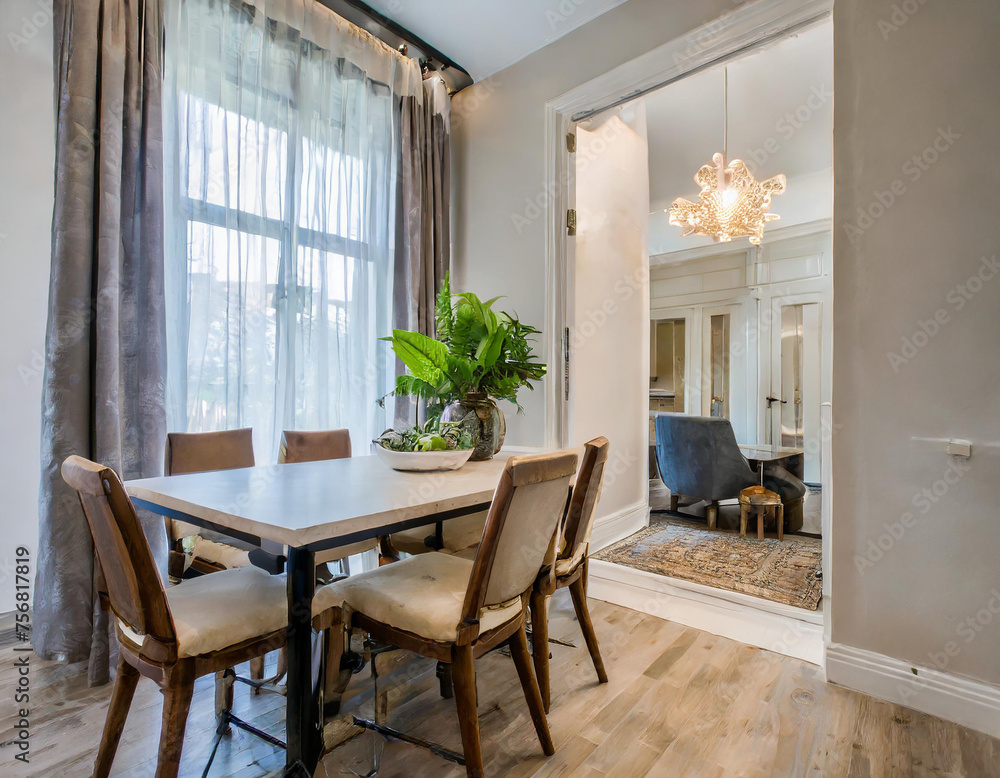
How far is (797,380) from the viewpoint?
5613 mm

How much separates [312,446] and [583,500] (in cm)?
123

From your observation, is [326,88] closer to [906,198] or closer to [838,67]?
[838,67]

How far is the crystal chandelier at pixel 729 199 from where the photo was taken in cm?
398

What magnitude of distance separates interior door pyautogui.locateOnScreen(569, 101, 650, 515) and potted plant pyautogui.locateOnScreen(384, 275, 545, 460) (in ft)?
2.40

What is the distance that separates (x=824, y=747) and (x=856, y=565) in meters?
0.59

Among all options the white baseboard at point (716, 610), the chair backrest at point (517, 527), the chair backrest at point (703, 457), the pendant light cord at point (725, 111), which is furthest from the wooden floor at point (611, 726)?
the pendant light cord at point (725, 111)

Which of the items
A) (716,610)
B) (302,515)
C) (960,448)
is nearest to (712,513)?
(716,610)

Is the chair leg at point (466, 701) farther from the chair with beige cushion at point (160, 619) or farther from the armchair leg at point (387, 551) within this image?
the armchair leg at point (387, 551)

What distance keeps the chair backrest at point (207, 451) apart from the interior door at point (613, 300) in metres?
1.54

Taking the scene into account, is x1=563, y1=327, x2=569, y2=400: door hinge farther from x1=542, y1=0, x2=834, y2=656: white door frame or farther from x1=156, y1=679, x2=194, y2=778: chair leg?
x1=156, y1=679, x2=194, y2=778: chair leg

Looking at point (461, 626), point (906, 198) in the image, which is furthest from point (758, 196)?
point (461, 626)

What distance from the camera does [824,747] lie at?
145cm

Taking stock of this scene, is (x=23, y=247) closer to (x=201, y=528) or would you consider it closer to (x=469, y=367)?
(x=201, y=528)

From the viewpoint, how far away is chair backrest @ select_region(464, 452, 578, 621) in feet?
3.80
